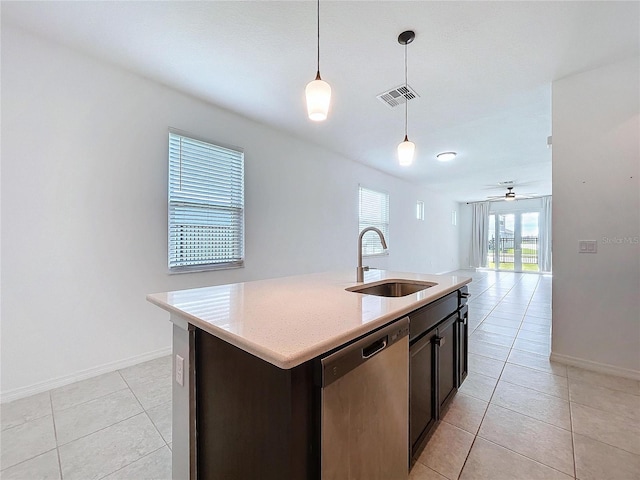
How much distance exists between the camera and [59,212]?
215cm

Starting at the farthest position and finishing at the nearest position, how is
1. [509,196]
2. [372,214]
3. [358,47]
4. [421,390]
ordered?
[509,196]
[372,214]
[358,47]
[421,390]

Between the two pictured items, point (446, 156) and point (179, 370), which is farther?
point (446, 156)

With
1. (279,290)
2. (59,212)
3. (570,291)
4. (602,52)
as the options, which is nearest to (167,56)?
(59,212)

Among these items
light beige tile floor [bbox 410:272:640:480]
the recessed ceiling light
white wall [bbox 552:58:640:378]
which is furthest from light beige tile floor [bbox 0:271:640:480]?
the recessed ceiling light

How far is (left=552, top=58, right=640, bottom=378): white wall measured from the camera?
228 centimetres

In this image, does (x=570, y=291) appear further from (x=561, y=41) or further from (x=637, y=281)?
(x=561, y=41)

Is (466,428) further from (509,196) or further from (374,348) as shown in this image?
(509,196)

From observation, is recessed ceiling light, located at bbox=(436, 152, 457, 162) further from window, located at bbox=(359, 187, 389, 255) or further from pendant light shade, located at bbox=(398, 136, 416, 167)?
pendant light shade, located at bbox=(398, 136, 416, 167)

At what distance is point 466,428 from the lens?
Answer: 169cm

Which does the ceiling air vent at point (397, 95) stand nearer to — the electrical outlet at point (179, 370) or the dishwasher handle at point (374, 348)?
the dishwasher handle at point (374, 348)

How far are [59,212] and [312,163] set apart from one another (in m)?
3.03

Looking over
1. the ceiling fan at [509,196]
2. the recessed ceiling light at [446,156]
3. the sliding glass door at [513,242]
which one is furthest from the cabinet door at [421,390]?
the sliding glass door at [513,242]

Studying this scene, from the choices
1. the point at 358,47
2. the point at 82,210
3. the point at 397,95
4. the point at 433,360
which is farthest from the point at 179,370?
the point at 397,95

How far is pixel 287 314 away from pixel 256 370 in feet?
0.86
